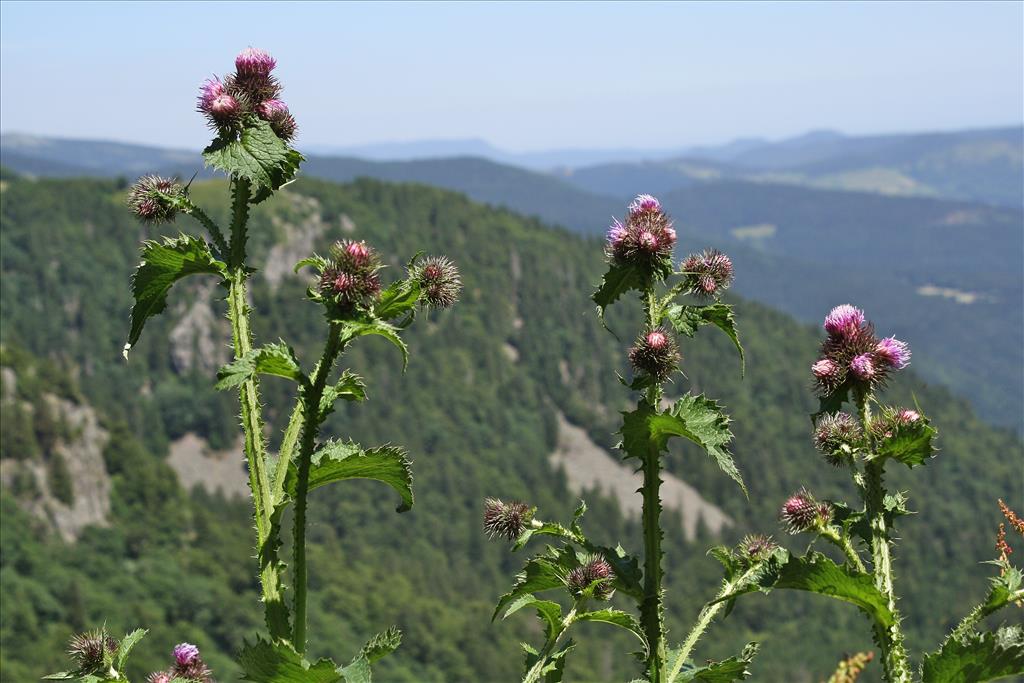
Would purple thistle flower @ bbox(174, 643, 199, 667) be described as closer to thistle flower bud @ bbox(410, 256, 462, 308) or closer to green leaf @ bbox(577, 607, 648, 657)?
green leaf @ bbox(577, 607, 648, 657)

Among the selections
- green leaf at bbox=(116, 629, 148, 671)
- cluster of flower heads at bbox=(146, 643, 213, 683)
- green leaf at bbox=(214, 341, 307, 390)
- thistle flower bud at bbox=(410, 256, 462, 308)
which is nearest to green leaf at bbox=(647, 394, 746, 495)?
thistle flower bud at bbox=(410, 256, 462, 308)

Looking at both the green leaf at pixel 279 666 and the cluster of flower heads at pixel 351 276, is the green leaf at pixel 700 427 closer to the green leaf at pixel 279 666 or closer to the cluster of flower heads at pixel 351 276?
the cluster of flower heads at pixel 351 276

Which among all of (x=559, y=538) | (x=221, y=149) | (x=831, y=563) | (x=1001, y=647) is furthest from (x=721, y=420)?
(x=221, y=149)

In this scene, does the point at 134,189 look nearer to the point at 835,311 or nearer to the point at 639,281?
the point at 639,281

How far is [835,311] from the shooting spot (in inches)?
179

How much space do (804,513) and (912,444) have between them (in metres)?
0.52

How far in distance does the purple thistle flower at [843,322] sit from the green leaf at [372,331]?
178 centimetres

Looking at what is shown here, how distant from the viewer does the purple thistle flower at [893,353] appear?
4367 mm

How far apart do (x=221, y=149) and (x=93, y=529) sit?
695 feet

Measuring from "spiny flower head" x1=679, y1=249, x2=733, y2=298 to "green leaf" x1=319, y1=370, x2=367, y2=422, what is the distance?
154cm

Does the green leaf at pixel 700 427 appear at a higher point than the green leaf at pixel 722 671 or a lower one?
higher

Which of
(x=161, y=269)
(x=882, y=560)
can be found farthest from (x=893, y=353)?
(x=161, y=269)

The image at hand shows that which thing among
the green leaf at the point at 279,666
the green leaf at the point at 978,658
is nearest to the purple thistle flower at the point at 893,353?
the green leaf at the point at 978,658

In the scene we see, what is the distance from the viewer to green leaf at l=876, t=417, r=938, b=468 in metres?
4.25
